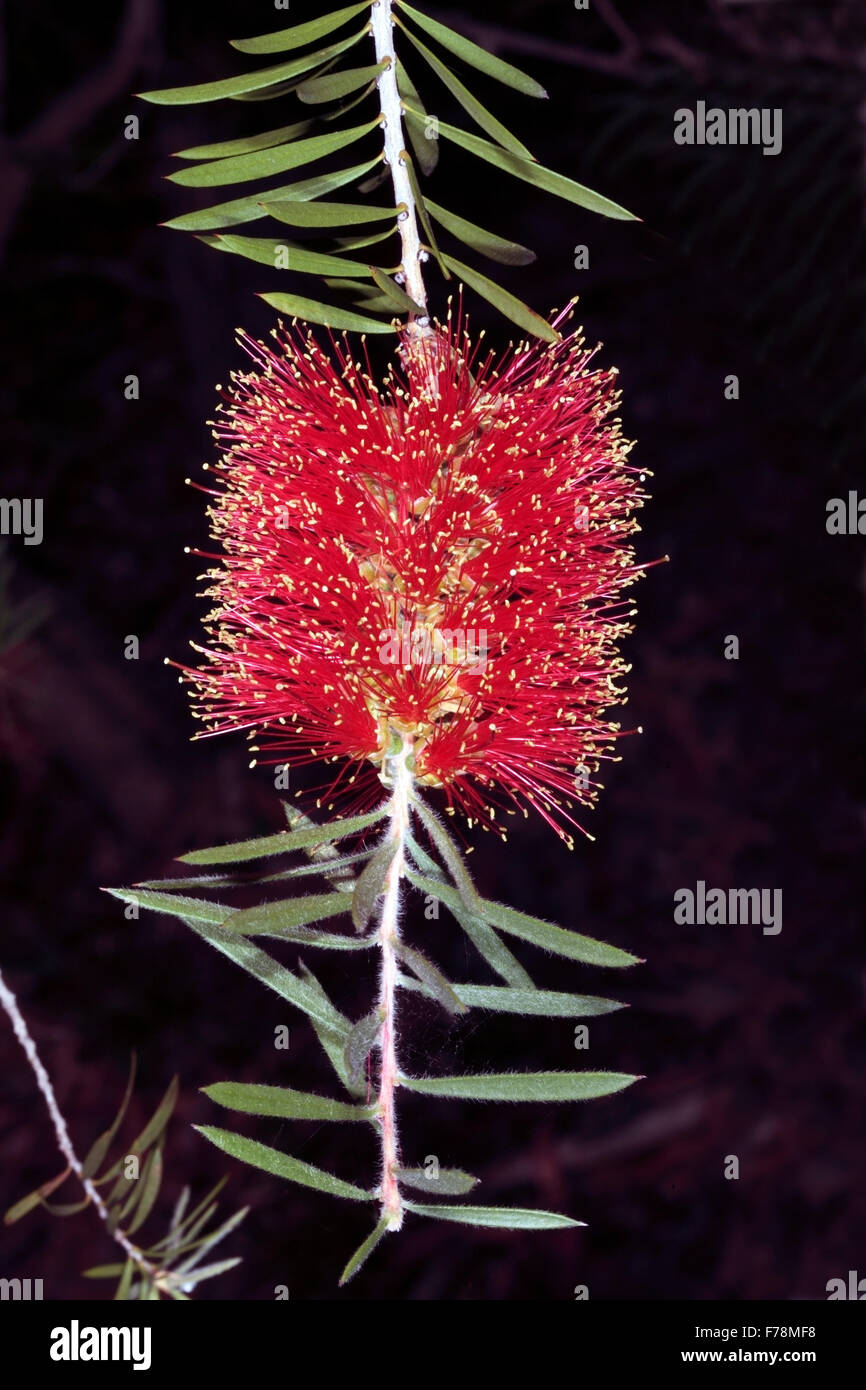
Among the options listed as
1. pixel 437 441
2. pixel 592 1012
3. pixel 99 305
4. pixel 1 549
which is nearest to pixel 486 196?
pixel 99 305

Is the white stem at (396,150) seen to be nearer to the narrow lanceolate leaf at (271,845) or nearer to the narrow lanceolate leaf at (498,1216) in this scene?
the narrow lanceolate leaf at (271,845)

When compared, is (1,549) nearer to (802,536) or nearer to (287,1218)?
(287,1218)

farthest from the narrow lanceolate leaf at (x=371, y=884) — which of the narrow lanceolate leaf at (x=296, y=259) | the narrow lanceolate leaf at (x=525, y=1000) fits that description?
the narrow lanceolate leaf at (x=296, y=259)

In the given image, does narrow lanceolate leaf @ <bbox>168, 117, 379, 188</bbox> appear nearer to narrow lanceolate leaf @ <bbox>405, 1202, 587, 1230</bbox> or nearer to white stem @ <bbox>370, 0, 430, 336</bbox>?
white stem @ <bbox>370, 0, 430, 336</bbox>

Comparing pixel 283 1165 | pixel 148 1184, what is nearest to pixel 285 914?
pixel 283 1165

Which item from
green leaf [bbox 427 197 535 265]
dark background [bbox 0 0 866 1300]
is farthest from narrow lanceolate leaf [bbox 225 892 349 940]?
dark background [bbox 0 0 866 1300]

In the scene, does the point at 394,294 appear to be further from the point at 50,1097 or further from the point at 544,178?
the point at 50,1097

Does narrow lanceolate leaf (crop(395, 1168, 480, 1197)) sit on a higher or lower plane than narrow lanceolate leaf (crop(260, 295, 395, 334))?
lower
